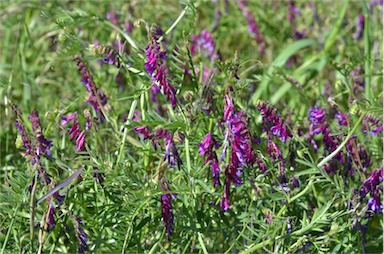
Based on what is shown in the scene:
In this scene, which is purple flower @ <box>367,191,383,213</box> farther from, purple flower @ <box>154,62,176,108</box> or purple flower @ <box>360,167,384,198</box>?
purple flower @ <box>154,62,176,108</box>

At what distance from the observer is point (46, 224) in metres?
1.76

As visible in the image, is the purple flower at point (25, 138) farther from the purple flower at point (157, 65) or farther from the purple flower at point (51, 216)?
the purple flower at point (157, 65)

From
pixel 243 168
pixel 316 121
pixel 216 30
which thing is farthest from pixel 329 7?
pixel 243 168

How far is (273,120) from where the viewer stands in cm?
177

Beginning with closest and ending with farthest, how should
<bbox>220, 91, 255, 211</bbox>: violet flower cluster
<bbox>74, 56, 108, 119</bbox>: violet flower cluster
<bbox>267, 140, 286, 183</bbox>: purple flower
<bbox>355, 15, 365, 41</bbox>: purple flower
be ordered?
<bbox>220, 91, 255, 211</bbox>: violet flower cluster, <bbox>267, 140, 286, 183</bbox>: purple flower, <bbox>74, 56, 108, 119</bbox>: violet flower cluster, <bbox>355, 15, 365, 41</bbox>: purple flower

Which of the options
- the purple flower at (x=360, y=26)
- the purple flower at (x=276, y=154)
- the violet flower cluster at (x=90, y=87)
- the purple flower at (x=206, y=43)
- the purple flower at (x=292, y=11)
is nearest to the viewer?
the purple flower at (x=276, y=154)

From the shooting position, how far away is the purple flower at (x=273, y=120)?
5.71ft

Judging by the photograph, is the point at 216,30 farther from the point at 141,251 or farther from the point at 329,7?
the point at 141,251

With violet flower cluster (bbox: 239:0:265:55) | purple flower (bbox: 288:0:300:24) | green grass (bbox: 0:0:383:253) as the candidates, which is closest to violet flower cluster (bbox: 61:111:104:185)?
green grass (bbox: 0:0:383:253)

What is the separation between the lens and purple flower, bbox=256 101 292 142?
1740 mm

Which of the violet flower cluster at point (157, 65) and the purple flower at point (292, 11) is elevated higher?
the violet flower cluster at point (157, 65)

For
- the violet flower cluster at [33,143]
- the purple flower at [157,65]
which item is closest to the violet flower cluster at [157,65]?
the purple flower at [157,65]

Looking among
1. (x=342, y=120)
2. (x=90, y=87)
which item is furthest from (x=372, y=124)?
(x=90, y=87)

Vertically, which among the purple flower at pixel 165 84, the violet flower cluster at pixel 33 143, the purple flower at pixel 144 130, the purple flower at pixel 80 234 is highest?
the purple flower at pixel 165 84
